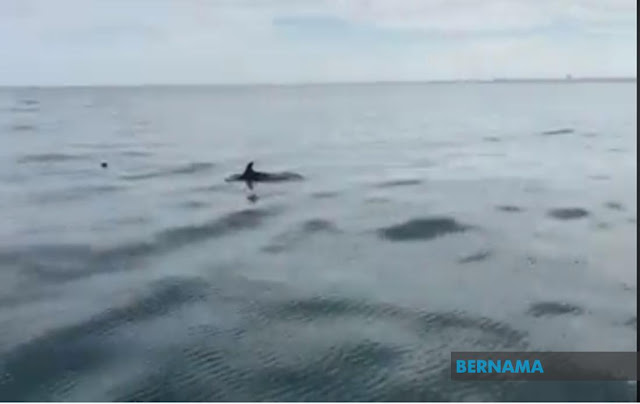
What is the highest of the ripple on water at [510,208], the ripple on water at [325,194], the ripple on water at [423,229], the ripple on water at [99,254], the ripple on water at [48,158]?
the ripple on water at [99,254]

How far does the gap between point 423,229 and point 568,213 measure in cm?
734

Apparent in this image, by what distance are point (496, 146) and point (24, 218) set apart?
141 feet

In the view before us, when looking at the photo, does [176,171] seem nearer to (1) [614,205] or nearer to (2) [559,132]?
(1) [614,205]

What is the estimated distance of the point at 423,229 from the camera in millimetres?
25375

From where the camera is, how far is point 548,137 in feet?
224

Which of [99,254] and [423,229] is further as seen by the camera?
[423,229]

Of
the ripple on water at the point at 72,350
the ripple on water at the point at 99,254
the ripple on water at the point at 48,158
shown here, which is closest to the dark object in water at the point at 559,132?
the ripple on water at the point at 48,158

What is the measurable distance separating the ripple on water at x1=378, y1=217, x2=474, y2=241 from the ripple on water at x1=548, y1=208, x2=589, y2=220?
4583mm

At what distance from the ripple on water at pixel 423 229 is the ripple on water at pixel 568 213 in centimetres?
458

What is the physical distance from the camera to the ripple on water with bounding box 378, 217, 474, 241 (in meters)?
24.2

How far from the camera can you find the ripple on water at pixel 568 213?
27.3 metres

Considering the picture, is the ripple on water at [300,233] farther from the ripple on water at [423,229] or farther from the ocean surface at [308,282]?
the ripple on water at [423,229]

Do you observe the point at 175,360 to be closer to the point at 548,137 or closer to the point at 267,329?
the point at 267,329

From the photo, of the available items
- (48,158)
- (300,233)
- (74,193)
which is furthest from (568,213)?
(48,158)
